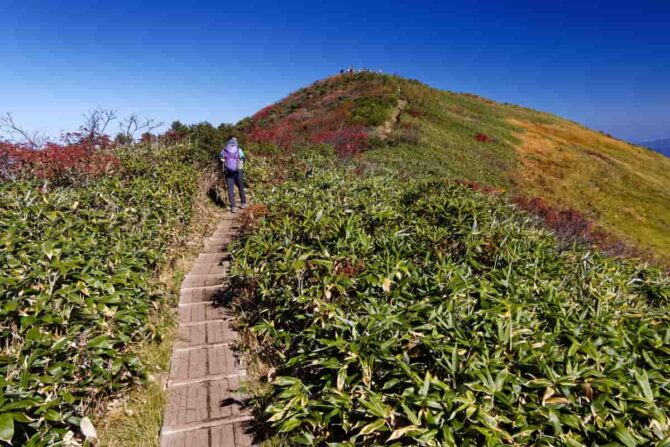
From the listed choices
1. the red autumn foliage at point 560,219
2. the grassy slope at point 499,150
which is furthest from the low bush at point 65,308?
the red autumn foliage at point 560,219

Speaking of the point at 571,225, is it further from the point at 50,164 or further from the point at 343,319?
the point at 50,164

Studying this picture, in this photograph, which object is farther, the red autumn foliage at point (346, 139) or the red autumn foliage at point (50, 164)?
the red autumn foliage at point (346, 139)

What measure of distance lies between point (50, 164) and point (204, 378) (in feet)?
24.2

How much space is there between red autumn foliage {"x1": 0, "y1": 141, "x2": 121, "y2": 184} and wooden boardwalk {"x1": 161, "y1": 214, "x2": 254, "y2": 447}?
4.56 m

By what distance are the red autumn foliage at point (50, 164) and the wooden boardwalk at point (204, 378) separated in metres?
4.56

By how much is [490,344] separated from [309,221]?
323 centimetres

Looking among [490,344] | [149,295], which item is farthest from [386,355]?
[149,295]

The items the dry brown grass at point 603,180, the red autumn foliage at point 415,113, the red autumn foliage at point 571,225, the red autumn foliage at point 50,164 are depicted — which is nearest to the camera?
the red autumn foliage at point 50,164

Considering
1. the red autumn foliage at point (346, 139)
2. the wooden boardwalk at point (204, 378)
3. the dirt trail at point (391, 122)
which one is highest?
the dirt trail at point (391, 122)

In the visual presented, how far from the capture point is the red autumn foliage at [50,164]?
8.19m

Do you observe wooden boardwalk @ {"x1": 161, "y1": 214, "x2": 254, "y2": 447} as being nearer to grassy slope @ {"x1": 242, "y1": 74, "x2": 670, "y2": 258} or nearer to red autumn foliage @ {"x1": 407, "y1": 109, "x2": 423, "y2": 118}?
grassy slope @ {"x1": 242, "y1": 74, "x2": 670, "y2": 258}

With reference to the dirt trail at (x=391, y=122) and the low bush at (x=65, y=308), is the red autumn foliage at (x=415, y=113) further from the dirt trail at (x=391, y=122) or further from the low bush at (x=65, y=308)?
the low bush at (x=65, y=308)

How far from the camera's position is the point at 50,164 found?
8430 mm

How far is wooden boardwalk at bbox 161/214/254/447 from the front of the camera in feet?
11.7
